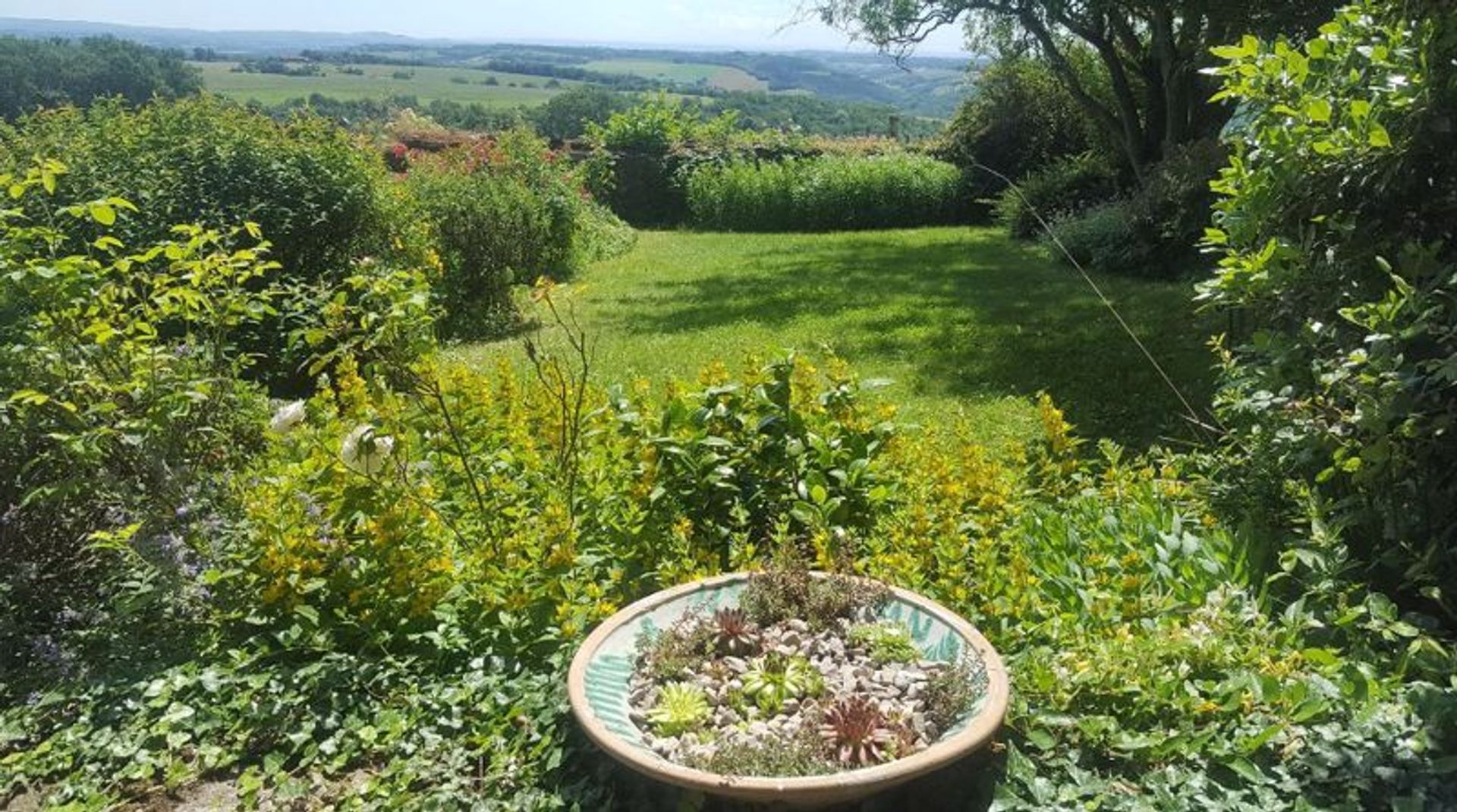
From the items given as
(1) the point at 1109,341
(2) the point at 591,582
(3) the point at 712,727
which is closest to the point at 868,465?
(2) the point at 591,582

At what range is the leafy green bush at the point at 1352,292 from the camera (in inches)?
117

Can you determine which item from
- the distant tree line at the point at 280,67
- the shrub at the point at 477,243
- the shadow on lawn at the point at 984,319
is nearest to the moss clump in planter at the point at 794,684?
the shadow on lawn at the point at 984,319

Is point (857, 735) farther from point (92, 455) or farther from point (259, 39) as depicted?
point (259, 39)

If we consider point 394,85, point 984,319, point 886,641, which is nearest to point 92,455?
point 886,641

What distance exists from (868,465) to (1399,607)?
1694 mm

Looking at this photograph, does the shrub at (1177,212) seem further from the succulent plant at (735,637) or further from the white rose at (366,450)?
the white rose at (366,450)

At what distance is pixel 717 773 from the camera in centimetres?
234

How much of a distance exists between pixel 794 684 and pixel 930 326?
254 inches

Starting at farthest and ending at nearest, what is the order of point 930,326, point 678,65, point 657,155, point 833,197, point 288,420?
point 678,65 < point 657,155 < point 833,197 < point 930,326 < point 288,420

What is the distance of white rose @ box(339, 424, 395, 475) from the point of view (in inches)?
129

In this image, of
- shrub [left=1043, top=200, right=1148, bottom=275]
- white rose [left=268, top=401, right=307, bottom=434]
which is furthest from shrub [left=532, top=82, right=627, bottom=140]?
white rose [left=268, top=401, right=307, bottom=434]

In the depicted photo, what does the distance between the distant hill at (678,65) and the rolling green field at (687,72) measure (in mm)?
70

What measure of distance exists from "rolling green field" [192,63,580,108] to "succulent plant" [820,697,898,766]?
15434 mm

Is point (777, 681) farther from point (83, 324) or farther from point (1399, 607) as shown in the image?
point (83, 324)
